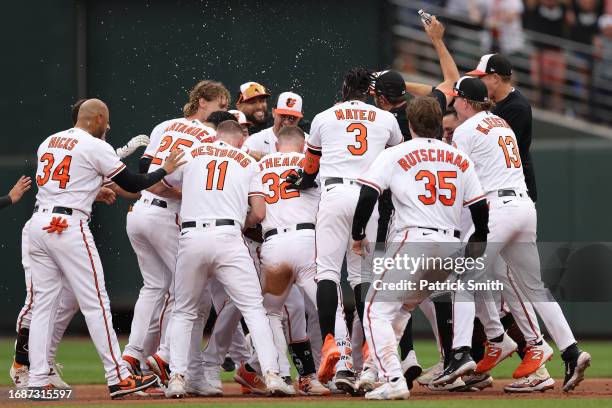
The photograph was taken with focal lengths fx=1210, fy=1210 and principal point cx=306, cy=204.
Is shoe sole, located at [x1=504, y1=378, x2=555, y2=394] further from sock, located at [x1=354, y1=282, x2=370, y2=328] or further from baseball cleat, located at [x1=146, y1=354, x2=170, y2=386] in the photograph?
baseball cleat, located at [x1=146, y1=354, x2=170, y2=386]

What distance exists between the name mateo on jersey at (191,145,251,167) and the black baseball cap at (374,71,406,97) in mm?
1145

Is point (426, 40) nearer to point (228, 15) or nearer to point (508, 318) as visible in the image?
point (228, 15)

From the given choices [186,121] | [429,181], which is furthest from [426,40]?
[429,181]

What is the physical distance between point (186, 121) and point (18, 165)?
7.01m

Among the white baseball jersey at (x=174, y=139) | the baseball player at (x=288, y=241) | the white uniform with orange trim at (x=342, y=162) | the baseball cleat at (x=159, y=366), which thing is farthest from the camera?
the white baseball jersey at (x=174, y=139)

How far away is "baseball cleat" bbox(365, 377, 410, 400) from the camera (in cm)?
715

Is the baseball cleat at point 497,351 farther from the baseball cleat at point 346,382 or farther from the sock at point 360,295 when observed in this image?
the baseball cleat at point 346,382

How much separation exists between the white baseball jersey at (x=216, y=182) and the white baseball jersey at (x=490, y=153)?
4.72 feet

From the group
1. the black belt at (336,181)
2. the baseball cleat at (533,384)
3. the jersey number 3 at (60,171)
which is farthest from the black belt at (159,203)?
the baseball cleat at (533,384)

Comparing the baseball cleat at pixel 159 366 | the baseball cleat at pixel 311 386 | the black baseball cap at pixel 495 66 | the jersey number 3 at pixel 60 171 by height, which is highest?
the black baseball cap at pixel 495 66

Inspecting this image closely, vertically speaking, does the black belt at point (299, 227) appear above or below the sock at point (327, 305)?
above

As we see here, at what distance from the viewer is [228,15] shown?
48.3ft

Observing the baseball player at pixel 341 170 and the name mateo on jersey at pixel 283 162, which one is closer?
the baseball player at pixel 341 170

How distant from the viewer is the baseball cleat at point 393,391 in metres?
7.15
